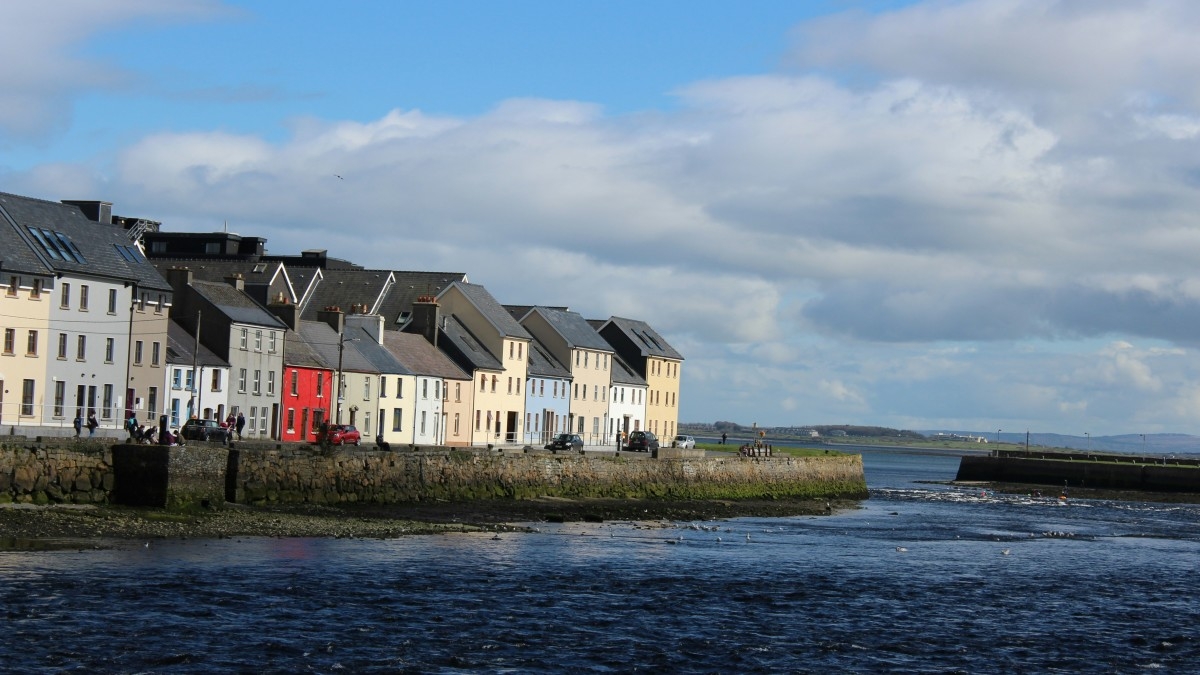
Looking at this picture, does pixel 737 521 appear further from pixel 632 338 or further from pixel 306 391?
pixel 632 338

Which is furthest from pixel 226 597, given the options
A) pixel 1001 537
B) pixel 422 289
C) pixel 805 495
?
pixel 422 289

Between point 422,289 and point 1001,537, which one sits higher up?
point 422,289

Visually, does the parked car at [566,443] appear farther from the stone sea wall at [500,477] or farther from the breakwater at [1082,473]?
the breakwater at [1082,473]

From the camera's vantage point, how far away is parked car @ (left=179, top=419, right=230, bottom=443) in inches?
2635

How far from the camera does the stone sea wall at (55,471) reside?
50375 millimetres

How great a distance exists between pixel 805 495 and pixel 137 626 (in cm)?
6817

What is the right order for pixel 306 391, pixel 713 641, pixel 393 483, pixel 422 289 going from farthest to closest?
pixel 422 289
pixel 306 391
pixel 393 483
pixel 713 641

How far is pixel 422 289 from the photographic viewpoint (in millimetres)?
114875

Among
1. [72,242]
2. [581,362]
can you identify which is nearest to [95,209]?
[72,242]

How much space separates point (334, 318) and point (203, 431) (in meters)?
31.0

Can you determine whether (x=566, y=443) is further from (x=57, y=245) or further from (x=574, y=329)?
(x=57, y=245)

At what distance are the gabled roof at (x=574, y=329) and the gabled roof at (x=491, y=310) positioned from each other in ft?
23.2

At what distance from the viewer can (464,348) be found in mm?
106750

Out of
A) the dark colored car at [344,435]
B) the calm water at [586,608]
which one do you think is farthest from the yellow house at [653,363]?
the calm water at [586,608]
